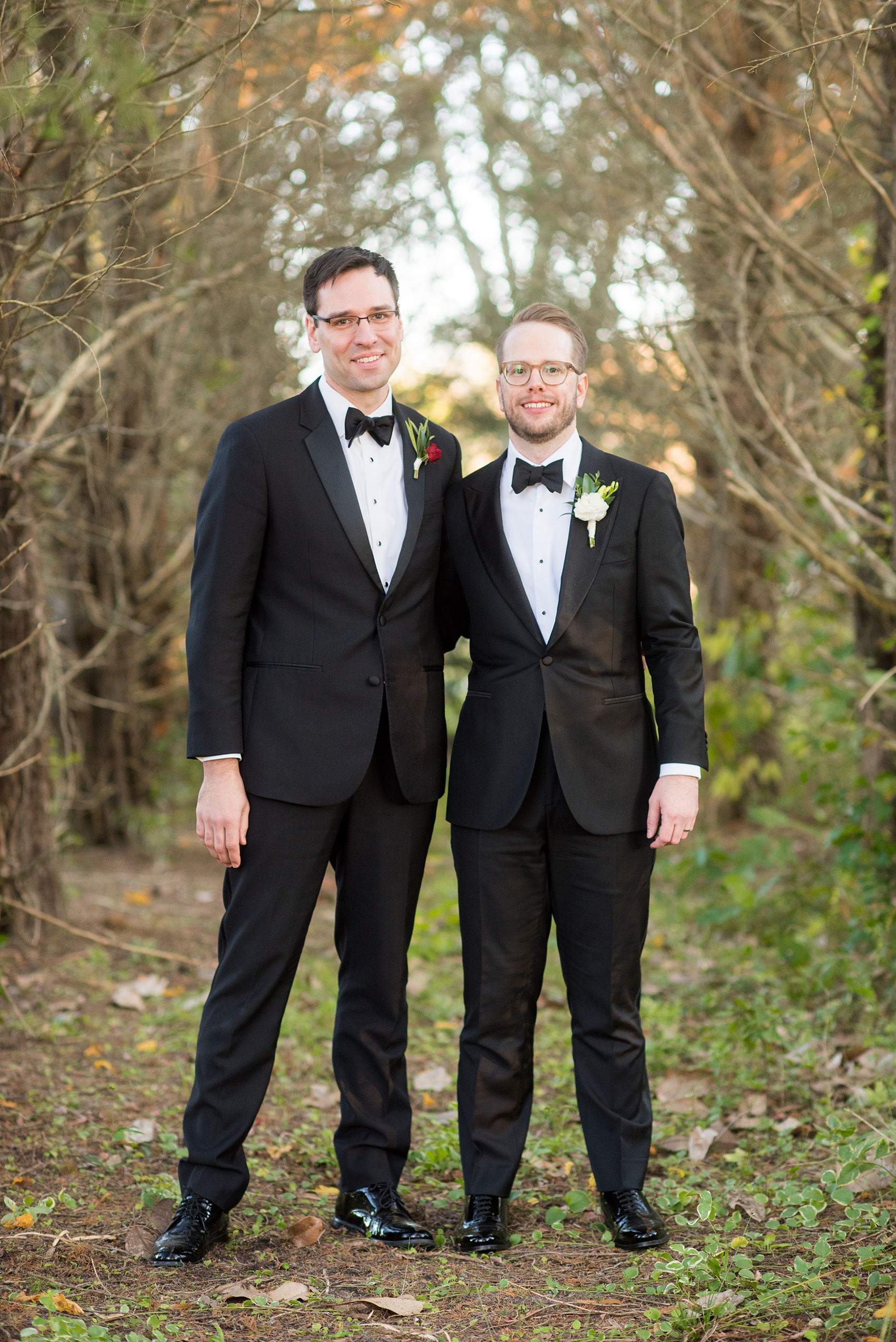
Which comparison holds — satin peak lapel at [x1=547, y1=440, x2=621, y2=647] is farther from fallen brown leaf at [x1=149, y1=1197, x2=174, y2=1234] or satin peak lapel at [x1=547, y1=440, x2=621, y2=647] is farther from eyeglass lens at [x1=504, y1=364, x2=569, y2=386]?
fallen brown leaf at [x1=149, y1=1197, x2=174, y2=1234]

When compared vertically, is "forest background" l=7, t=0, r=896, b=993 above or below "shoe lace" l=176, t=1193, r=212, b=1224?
above

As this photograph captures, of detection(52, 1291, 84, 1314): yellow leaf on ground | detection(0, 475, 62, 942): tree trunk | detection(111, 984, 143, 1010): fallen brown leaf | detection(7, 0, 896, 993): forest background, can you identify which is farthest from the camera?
detection(111, 984, 143, 1010): fallen brown leaf

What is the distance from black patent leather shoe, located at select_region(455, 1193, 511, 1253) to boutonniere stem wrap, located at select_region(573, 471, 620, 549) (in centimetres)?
158

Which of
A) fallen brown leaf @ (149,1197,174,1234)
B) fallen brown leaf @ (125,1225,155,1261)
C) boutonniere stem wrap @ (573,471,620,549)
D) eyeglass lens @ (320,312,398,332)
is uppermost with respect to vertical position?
eyeglass lens @ (320,312,398,332)

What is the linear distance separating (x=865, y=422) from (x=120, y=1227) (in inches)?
145

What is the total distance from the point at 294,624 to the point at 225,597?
17 centimetres

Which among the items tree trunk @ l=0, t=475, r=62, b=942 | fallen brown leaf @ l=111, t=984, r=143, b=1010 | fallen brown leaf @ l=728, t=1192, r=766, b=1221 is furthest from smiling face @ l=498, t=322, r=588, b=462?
fallen brown leaf @ l=111, t=984, r=143, b=1010

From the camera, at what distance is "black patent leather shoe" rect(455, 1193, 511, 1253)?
269 centimetres

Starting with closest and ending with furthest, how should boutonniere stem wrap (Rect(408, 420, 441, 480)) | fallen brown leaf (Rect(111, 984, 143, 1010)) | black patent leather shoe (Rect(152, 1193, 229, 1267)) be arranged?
black patent leather shoe (Rect(152, 1193, 229, 1267)) → boutonniere stem wrap (Rect(408, 420, 441, 480)) → fallen brown leaf (Rect(111, 984, 143, 1010))

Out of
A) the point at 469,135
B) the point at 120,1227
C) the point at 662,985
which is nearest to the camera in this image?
the point at 120,1227

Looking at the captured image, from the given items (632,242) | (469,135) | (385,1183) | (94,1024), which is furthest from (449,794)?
(469,135)

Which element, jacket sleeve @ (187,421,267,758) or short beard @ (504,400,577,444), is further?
short beard @ (504,400,577,444)

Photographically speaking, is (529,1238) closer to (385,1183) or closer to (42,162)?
(385,1183)

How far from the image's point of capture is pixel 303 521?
9.02 feet
